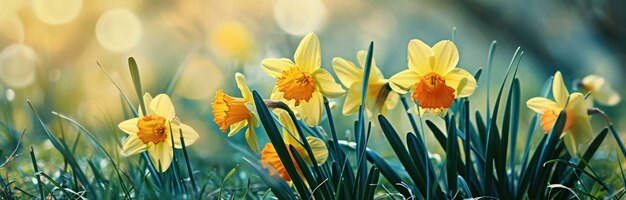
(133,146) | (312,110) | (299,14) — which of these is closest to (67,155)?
(133,146)

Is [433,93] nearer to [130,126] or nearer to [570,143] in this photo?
[570,143]

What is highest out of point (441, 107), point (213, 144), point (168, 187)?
point (441, 107)

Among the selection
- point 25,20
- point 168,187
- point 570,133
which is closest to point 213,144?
point 168,187

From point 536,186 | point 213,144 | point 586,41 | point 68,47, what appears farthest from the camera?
point 68,47

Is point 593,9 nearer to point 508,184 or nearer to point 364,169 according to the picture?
point 508,184

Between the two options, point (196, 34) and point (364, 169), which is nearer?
point (364, 169)
